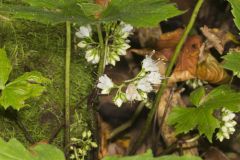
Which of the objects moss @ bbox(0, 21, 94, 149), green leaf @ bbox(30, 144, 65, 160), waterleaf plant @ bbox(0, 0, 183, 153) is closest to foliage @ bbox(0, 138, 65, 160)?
green leaf @ bbox(30, 144, 65, 160)

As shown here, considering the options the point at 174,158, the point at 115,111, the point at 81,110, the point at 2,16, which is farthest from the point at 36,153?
the point at 115,111

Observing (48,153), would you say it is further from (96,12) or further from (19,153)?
(96,12)

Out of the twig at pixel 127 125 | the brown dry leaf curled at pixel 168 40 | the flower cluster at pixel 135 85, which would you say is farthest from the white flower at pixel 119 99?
the brown dry leaf curled at pixel 168 40

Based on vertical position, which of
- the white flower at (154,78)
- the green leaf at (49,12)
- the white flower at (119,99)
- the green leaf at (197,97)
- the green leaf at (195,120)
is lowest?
the green leaf at (195,120)

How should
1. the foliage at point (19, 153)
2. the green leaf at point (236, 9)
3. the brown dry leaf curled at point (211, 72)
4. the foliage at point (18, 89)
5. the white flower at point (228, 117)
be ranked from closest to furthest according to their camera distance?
the foliage at point (19, 153)
the foliage at point (18, 89)
the green leaf at point (236, 9)
the white flower at point (228, 117)
the brown dry leaf curled at point (211, 72)

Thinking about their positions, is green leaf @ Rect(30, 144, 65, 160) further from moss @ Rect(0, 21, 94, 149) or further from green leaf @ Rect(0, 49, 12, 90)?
moss @ Rect(0, 21, 94, 149)

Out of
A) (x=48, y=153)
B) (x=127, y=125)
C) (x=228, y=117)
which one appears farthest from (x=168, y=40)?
(x=48, y=153)

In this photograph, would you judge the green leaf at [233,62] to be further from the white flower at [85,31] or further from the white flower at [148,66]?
the white flower at [85,31]

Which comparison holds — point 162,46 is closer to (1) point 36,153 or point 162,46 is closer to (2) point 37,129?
(2) point 37,129
